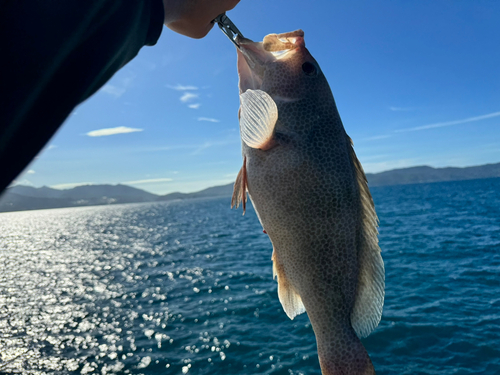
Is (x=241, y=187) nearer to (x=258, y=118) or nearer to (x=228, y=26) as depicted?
(x=258, y=118)

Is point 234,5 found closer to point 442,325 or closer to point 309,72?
point 309,72

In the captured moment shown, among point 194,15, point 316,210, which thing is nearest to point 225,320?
point 316,210

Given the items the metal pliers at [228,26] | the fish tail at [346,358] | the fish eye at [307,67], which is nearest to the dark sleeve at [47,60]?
the metal pliers at [228,26]

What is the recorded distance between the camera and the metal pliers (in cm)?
200

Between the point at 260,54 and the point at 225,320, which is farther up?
the point at 260,54

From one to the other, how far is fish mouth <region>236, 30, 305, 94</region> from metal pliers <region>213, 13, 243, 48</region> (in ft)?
0.36

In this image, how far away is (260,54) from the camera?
2.47 m

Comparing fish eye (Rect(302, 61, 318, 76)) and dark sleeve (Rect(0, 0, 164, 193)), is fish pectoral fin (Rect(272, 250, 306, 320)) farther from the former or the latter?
dark sleeve (Rect(0, 0, 164, 193))

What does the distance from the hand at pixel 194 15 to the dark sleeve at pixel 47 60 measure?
0.61 metres

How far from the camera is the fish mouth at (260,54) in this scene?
2441 mm

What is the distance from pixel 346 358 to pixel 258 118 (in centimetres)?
183

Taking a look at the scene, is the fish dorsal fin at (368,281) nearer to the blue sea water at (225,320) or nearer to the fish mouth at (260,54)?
the fish mouth at (260,54)

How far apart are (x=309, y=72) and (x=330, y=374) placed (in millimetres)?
2376

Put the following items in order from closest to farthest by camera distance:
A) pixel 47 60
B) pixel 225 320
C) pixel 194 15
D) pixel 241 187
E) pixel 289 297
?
pixel 47 60 < pixel 194 15 < pixel 241 187 < pixel 289 297 < pixel 225 320
